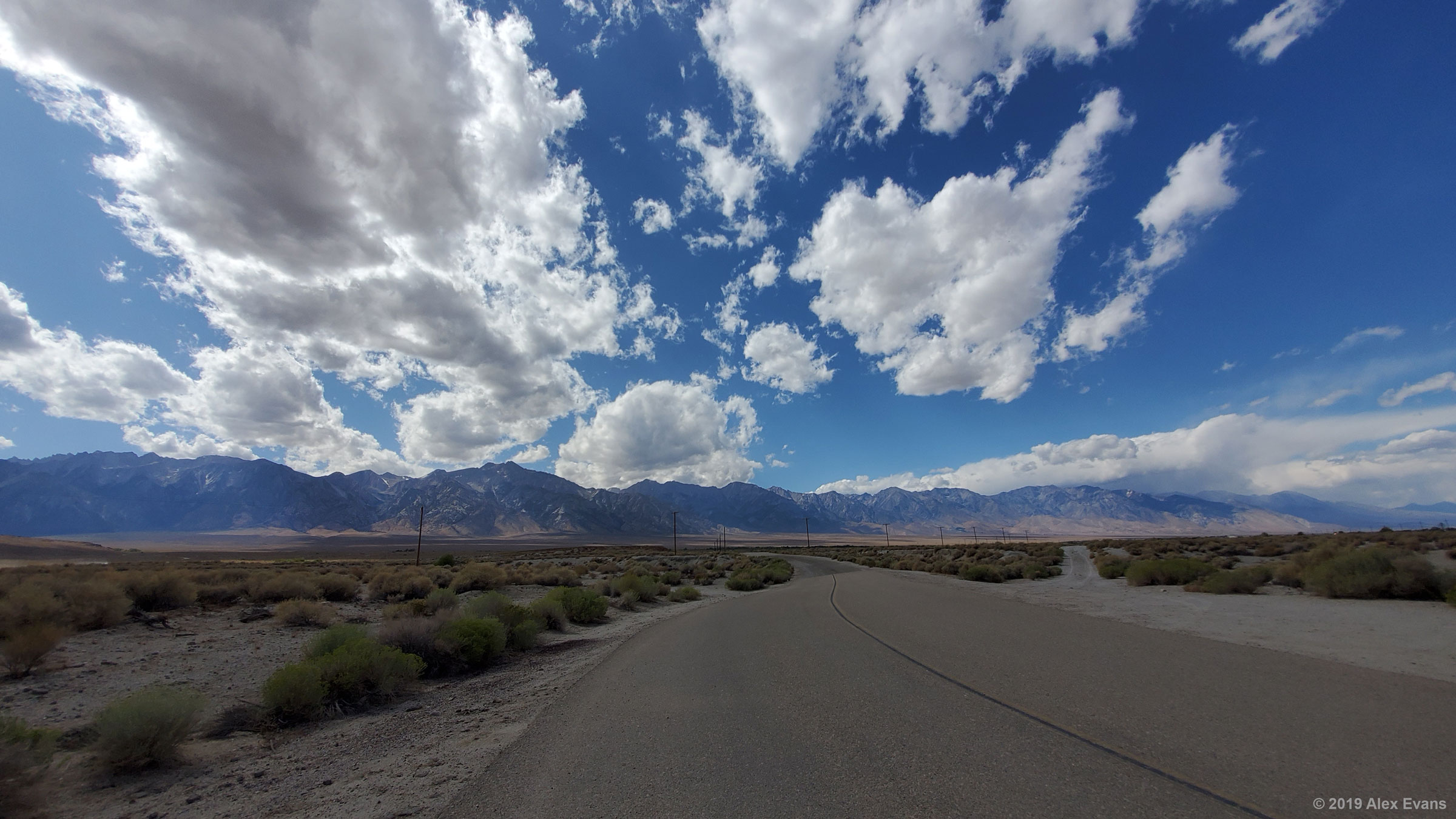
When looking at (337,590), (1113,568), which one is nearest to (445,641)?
(337,590)

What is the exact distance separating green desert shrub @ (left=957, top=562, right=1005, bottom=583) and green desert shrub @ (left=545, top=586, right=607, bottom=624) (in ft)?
62.6

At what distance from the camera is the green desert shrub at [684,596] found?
26.4m

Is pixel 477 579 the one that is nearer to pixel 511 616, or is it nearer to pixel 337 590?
pixel 337 590

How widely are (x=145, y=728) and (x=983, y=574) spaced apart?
3040 centimetres

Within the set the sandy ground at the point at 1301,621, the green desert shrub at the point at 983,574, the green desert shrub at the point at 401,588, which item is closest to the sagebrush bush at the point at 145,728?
the sandy ground at the point at 1301,621

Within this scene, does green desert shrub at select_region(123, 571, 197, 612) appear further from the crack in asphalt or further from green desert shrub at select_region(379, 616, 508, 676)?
the crack in asphalt

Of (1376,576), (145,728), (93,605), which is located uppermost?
(1376,576)

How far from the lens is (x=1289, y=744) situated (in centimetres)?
484

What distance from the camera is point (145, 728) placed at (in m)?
6.36

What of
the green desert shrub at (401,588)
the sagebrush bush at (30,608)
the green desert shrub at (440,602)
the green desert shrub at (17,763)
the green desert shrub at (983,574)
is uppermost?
the sagebrush bush at (30,608)

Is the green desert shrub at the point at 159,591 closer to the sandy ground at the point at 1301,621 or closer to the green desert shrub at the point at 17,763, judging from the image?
the green desert shrub at the point at 17,763

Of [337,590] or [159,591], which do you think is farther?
[337,590]

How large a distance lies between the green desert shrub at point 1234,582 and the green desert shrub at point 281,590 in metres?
28.3

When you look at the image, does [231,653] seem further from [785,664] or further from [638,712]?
[785,664]
